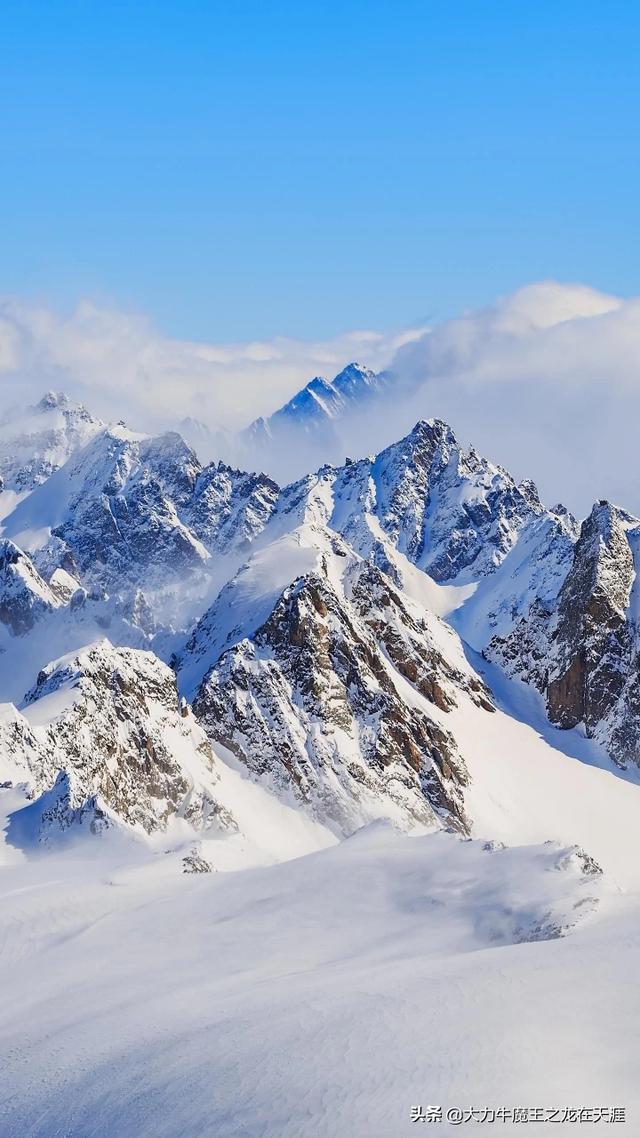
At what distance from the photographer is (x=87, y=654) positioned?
5925 inches

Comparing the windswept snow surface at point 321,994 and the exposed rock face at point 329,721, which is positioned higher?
the exposed rock face at point 329,721

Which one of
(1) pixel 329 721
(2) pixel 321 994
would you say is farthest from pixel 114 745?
(2) pixel 321 994

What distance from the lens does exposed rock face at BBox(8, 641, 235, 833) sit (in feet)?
437

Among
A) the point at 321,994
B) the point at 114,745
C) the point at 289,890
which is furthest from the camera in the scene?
the point at 114,745

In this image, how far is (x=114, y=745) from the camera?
14038cm

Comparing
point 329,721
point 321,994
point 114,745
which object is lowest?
point 321,994

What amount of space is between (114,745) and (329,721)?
3654cm

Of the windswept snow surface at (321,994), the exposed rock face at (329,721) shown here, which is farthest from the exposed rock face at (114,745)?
the windswept snow surface at (321,994)

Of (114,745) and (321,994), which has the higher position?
(114,745)

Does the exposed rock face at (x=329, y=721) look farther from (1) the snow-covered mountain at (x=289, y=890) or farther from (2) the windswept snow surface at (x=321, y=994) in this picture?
(2) the windswept snow surface at (x=321, y=994)

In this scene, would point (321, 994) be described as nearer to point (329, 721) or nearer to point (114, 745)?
point (114, 745)

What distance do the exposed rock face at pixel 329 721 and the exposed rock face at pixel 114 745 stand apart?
10.7 metres

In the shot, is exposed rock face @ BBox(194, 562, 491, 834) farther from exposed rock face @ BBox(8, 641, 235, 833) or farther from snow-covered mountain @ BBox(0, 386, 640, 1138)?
exposed rock face @ BBox(8, 641, 235, 833)

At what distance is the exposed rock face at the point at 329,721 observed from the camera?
161 m
